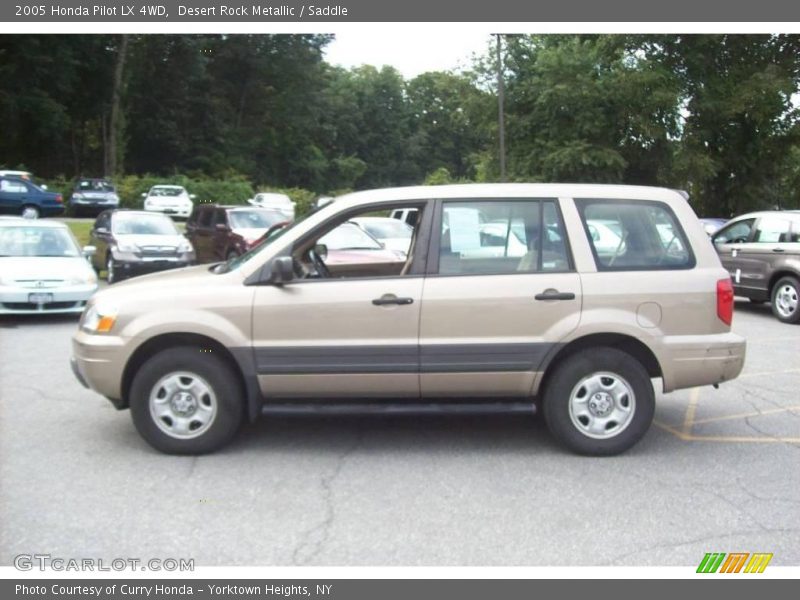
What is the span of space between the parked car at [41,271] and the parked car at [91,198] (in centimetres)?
2614

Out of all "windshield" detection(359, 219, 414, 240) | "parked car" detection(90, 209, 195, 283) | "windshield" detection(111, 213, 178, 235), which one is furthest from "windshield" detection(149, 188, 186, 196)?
"windshield" detection(359, 219, 414, 240)

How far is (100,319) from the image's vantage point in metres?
5.74

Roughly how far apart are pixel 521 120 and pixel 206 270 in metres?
29.9

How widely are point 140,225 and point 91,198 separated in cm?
2240

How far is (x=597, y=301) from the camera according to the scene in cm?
568

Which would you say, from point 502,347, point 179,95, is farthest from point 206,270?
point 179,95

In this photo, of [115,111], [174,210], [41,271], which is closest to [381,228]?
[41,271]

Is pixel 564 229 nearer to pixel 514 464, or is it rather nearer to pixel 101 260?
pixel 514 464

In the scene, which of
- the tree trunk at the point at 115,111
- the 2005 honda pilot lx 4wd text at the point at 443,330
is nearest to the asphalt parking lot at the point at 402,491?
the 2005 honda pilot lx 4wd text at the point at 443,330

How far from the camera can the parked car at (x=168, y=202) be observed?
38.7m

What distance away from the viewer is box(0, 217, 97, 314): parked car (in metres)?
11.6

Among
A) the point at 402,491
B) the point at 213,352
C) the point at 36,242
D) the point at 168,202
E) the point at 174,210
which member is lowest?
the point at 402,491

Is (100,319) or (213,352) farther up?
(100,319)

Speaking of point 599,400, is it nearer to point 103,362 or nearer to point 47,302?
point 103,362
